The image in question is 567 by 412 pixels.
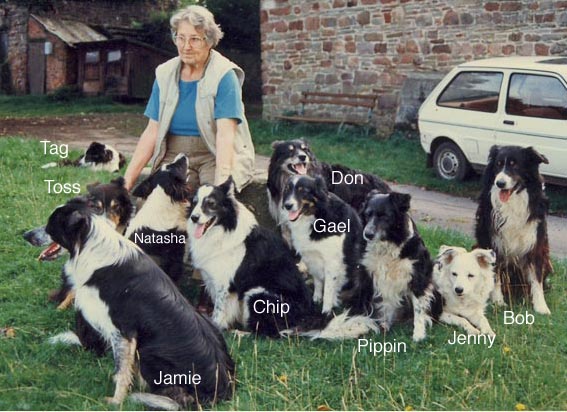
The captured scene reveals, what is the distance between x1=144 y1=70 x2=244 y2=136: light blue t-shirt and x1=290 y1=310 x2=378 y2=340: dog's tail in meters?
1.78

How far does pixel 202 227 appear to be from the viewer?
557cm

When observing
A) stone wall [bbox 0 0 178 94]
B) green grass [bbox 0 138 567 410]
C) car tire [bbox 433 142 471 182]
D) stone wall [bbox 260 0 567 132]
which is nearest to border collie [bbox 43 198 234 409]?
green grass [bbox 0 138 567 410]

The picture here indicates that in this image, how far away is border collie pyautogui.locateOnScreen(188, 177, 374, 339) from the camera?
5691 millimetres

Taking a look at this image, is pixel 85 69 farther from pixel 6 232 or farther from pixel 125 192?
pixel 125 192

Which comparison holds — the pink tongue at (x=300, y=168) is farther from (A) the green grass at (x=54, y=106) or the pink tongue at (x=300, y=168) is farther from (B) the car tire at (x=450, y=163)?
(A) the green grass at (x=54, y=106)

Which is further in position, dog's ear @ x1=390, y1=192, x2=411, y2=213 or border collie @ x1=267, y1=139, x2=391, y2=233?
border collie @ x1=267, y1=139, x2=391, y2=233

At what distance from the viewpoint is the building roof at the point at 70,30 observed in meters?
29.2

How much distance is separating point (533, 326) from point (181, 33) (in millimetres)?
3506

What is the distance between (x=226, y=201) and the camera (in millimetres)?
5652

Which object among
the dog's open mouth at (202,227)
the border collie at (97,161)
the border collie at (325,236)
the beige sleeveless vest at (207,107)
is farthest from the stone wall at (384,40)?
the dog's open mouth at (202,227)

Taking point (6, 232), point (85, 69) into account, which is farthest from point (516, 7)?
point (85, 69)

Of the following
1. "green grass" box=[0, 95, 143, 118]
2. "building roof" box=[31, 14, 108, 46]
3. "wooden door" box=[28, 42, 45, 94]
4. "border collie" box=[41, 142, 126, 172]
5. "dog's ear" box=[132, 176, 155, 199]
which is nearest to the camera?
"dog's ear" box=[132, 176, 155, 199]

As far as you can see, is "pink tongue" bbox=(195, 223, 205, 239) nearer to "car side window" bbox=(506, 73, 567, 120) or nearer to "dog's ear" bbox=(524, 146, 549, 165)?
"dog's ear" bbox=(524, 146, 549, 165)

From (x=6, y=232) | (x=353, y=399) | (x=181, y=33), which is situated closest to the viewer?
(x=353, y=399)
